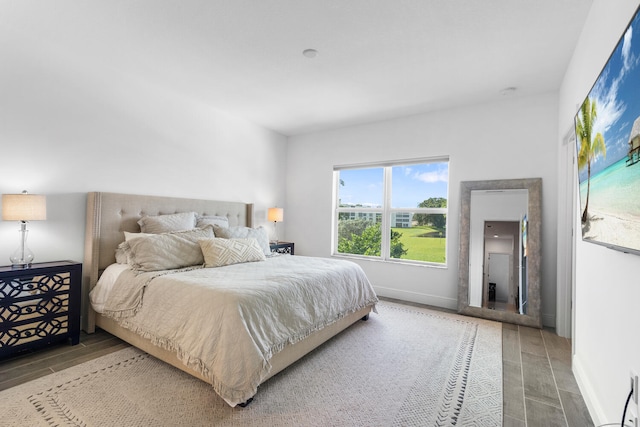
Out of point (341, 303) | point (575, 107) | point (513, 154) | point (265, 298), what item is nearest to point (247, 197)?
point (341, 303)

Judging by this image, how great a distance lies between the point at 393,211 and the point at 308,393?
3.06 m

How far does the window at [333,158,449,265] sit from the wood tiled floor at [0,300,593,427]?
5.04 ft

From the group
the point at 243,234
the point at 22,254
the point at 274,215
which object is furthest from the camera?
the point at 274,215

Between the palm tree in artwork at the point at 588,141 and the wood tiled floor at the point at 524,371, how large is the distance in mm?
1157

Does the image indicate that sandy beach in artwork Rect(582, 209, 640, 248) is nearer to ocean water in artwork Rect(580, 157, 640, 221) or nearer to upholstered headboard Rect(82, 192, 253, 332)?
ocean water in artwork Rect(580, 157, 640, 221)

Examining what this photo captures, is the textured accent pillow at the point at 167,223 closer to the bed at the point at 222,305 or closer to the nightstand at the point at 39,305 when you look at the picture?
the bed at the point at 222,305

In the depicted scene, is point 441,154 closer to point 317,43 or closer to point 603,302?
point 317,43

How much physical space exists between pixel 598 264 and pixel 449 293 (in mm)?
2251

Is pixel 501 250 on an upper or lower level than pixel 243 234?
lower

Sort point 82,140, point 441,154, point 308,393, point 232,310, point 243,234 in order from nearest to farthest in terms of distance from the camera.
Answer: point 232,310
point 308,393
point 82,140
point 243,234
point 441,154

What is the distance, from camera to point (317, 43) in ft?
8.32

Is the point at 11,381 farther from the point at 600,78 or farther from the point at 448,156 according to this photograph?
the point at 448,156

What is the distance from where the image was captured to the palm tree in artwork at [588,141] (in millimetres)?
1471

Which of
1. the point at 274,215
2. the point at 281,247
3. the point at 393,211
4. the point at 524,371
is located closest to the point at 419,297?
the point at 393,211
